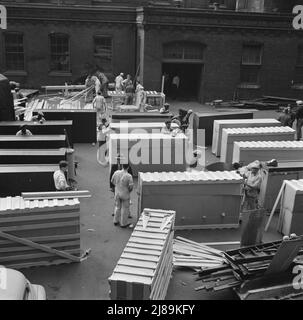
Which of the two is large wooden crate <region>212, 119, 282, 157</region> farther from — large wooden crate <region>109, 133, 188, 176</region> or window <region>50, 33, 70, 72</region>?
window <region>50, 33, 70, 72</region>

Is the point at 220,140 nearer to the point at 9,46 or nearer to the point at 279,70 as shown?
the point at 279,70

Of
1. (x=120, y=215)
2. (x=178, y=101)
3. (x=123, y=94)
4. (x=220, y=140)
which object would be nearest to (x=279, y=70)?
(x=178, y=101)

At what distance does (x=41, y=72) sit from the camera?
93.1 ft

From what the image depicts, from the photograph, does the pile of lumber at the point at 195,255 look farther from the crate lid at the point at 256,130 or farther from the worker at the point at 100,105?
the worker at the point at 100,105

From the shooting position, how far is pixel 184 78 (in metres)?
29.9

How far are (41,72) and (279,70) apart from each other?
15052 mm

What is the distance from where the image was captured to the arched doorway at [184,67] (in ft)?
88.7

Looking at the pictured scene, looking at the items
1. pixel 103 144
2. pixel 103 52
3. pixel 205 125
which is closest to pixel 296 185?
pixel 103 144

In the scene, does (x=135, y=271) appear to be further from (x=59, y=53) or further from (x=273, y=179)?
(x=59, y=53)

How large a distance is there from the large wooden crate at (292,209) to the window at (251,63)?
1832 cm

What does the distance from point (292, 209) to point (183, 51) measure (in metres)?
18.2

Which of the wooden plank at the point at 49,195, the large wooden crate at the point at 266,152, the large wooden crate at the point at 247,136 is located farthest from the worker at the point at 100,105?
the wooden plank at the point at 49,195

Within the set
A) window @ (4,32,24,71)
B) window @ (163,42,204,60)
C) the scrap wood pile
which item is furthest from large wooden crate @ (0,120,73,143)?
window @ (4,32,24,71)

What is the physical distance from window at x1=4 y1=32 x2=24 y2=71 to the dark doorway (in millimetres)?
8943
